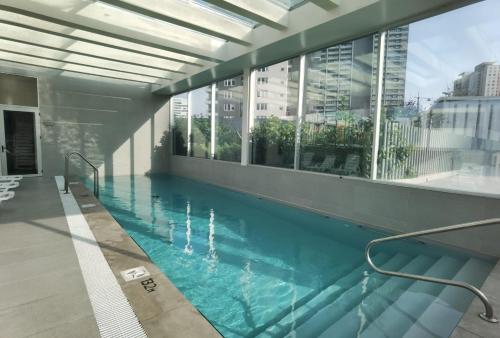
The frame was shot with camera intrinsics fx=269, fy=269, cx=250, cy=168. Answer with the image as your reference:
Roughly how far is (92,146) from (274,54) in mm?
8381

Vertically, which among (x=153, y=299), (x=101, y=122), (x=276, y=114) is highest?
(x=276, y=114)

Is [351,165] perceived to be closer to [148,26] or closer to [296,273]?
[296,273]

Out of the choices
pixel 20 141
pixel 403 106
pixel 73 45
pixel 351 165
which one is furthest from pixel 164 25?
pixel 20 141

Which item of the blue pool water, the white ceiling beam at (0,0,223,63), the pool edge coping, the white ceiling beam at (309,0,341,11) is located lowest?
the blue pool water

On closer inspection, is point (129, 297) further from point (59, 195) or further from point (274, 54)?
point (274, 54)

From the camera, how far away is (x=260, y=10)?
466 centimetres

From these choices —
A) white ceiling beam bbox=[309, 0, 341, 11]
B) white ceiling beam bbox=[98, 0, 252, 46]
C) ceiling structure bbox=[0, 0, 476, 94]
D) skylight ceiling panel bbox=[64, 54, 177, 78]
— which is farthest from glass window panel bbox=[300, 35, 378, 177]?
skylight ceiling panel bbox=[64, 54, 177, 78]

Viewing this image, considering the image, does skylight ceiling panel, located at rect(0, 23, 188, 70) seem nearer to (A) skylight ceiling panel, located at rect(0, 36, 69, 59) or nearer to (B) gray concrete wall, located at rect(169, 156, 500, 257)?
(A) skylight ceiling panel, located at rect(0, 36, 69, 59)

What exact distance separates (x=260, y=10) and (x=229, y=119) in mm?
4493

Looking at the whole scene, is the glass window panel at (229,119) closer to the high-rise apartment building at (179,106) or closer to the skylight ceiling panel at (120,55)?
the skylight ceiling panel at (120,55)

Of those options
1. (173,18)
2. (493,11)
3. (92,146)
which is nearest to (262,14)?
(173,18)

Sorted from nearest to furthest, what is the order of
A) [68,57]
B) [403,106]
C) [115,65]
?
[403,106], [68,57], [115,65]

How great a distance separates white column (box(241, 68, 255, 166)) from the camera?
7793 mm

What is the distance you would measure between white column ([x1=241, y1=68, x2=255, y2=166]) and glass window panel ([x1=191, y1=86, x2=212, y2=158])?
2288 mm
